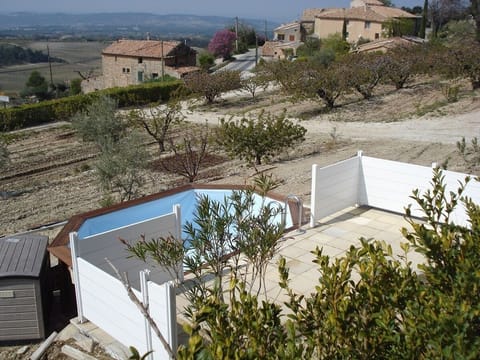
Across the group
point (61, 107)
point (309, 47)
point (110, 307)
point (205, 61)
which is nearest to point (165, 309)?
point (110, 307)

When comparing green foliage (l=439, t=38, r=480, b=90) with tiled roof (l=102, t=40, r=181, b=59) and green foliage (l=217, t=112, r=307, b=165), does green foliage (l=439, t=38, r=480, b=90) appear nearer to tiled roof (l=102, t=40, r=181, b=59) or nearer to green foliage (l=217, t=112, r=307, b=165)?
green foliage (l=217, t=112, r=307, b=165)

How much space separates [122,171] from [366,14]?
54173 mm

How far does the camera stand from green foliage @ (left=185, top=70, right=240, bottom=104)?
32375 millimetres

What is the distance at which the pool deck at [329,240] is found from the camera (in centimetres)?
711

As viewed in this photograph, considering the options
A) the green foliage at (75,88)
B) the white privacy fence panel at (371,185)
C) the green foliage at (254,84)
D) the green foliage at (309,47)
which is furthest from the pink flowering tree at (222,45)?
the white privacy fence panel at (371,185)

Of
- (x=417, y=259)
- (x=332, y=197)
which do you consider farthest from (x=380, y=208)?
(x=417, y=259)

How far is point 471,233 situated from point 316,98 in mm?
23097

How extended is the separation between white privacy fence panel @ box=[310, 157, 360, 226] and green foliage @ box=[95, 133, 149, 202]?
6.14 m

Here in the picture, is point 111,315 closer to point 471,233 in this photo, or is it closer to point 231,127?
point 471,233

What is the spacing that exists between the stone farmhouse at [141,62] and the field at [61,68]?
60.9ft

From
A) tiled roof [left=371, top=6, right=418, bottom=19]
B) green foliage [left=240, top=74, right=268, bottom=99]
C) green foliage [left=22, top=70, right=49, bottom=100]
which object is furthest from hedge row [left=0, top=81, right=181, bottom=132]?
tiled roof [left=371, top=6, right=418, bottom=19]

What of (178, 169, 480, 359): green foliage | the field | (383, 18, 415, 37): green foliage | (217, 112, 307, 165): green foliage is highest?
(383, 18, 415, 37): green foliage

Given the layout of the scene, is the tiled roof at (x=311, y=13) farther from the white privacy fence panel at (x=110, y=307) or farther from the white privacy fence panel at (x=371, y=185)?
the white privacy fence panel at (x=110, y=307)

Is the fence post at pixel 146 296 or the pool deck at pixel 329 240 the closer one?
the fence post at pixel 146 296
